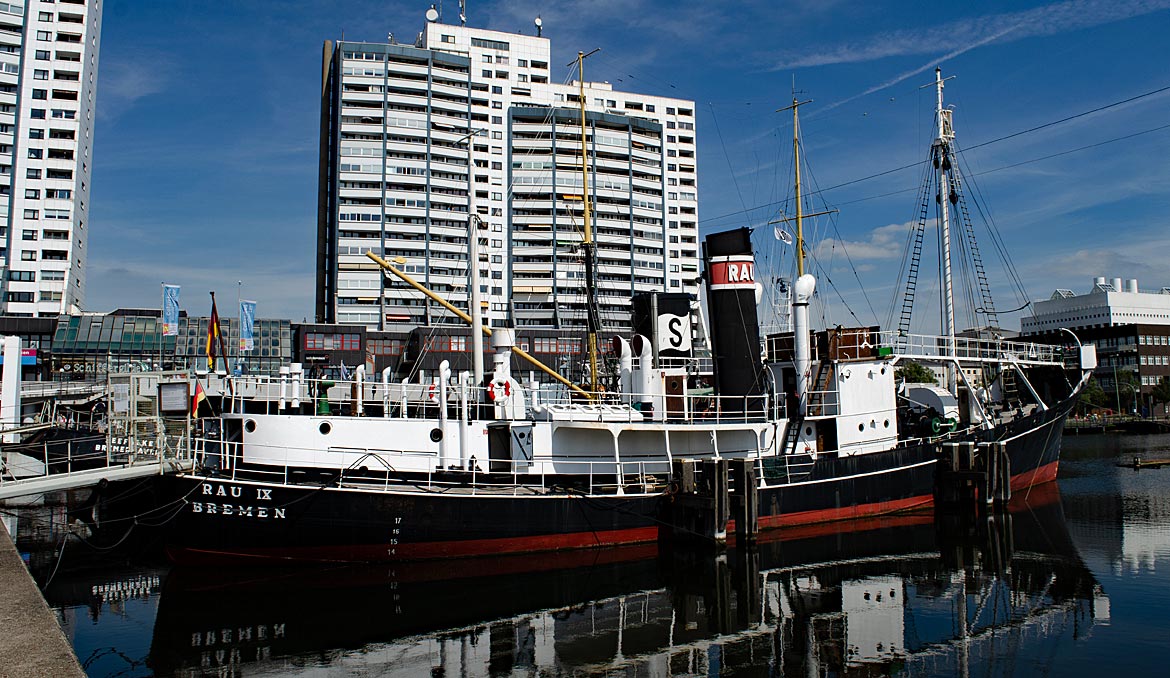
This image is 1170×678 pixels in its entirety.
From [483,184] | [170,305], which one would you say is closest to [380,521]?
[170,305]

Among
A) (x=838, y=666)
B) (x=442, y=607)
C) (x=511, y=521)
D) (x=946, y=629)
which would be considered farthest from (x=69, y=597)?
(x=946, y=629)

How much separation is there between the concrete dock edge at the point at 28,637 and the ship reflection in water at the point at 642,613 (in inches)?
108

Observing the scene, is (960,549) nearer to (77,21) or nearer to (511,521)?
(511,521)

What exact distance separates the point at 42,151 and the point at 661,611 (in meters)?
77.0

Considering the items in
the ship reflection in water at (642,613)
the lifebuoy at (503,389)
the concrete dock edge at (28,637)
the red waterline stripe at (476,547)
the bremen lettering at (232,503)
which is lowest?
the ship reflection in water at (642,613)

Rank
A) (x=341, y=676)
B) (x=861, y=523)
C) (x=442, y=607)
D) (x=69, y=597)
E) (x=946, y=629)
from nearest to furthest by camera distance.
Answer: (x=341, y=676) < (x=946, y=629) < (x=442, y=607) < (x=69, y=597) < (x=861, y=523)

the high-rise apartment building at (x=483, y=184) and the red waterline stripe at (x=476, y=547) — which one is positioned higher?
the high-rise apartment building at (x=483, y=184)

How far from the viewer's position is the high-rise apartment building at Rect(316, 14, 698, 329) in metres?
83.6

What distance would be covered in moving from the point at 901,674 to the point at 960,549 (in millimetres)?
10223

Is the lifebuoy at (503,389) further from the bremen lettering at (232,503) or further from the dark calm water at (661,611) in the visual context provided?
the bremen lettering at (232,503)

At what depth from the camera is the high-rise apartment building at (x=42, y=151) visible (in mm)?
66250

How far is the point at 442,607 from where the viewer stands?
1575 cm

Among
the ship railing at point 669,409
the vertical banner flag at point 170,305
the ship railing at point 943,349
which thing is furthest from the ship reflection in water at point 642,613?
the vertical banner flag at point 170,305

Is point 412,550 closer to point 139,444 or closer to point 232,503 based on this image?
point 232,503
